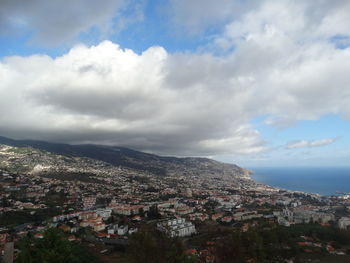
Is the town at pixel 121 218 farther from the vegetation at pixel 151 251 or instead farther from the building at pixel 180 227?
the vegetation at pixel 151 251

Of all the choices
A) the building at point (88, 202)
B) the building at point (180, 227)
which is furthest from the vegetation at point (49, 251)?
the building at point (88, 202)

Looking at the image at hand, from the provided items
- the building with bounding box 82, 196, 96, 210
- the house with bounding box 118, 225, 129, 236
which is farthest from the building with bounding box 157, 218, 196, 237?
the building with bounding box 82, 196, 96, 210

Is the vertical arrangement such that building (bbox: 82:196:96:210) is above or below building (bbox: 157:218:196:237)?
below

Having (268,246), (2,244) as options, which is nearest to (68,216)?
(2,244)

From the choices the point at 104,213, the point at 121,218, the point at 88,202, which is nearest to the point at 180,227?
the point at 121,218

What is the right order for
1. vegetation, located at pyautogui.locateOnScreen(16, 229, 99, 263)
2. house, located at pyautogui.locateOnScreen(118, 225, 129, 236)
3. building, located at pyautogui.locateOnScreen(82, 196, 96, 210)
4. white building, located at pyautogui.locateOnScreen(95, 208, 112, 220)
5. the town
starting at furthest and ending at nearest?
building, located at pyautogui.locateOnScreen(82, 196, 96, 210)
white building, located at pyautogui.locateOnScreen(95, 208, 112, 220)
house, located at pyautogui.locateOnScreen(118, 225, 129, 236)
the town
vegetation, located at pyautogui.locateOnScreen(16, 229, 99, 263)

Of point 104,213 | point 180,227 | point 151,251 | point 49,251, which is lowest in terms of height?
point 104,213

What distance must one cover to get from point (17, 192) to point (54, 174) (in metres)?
35.3

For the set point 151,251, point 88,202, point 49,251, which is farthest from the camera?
point 88,202

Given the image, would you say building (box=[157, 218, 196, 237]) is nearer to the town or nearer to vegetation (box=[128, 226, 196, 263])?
the town

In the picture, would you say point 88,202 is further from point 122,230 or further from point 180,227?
point 180,227

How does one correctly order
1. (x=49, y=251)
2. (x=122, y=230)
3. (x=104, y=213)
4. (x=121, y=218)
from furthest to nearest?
(x=104, y=213)
(x=121, y=218)
(x=122, y=230)
(x=49, y=251)

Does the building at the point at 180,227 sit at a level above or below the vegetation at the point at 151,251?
below

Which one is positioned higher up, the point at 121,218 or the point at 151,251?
the point at 151,251
